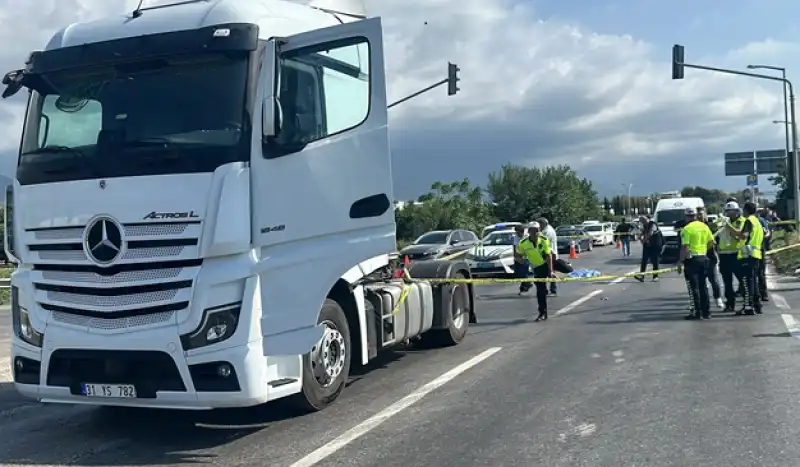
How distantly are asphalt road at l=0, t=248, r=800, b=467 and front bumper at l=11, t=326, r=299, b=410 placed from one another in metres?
0.44

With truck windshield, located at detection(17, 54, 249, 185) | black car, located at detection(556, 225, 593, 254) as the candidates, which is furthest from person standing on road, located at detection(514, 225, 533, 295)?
black car, located at detection(556, 225, 593, 254)

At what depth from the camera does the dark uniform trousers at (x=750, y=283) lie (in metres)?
13.4

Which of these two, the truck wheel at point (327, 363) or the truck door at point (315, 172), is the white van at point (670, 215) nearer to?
the truck door at point (315, 172)

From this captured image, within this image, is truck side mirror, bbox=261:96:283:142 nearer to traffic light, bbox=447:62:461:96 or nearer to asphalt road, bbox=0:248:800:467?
asphalt road, bbox=0:248:800:467

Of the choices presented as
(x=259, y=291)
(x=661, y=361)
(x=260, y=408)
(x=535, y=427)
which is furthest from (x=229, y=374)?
(x=661, y=361)

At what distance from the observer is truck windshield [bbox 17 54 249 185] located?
6180mm

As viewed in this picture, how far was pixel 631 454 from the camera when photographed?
580 centimetres

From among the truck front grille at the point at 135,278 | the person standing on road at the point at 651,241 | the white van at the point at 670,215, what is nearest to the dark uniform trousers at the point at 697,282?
the person standing on road at the point at 651,241

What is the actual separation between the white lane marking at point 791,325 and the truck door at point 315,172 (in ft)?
21.0

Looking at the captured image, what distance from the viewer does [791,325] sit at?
12.0 meters

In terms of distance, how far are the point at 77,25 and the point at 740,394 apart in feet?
21.7

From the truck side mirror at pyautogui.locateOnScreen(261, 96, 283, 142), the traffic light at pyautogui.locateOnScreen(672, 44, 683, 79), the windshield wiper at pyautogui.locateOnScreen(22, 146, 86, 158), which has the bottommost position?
the windshield wiper at pyautogui.locateOnScreen(22, 146, 86, 158)

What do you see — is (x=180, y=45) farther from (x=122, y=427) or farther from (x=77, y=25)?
(x=122, y=427)

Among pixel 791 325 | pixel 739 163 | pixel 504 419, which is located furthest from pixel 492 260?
pixel 739 163
